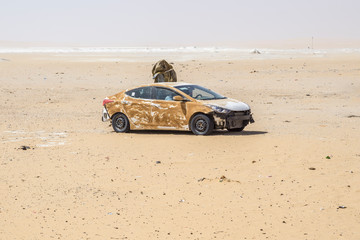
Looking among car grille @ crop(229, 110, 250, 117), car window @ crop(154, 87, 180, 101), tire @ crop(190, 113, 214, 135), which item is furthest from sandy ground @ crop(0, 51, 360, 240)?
car window @ crop(154, 87, 180, 101)

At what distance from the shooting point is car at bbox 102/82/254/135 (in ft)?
58.0

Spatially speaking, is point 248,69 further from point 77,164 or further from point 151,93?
point 77,164

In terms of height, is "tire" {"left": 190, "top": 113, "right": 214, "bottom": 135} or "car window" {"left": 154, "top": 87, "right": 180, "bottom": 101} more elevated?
"car window" {"left": 154, "top": 87, "right": 180, "bottom": 101}

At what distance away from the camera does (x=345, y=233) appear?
935cm

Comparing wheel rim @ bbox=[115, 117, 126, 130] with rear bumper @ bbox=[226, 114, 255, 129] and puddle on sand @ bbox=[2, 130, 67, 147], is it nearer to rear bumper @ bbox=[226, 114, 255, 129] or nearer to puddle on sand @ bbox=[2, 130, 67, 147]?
puddle on sand @ bbox=[2, 130, 67, 147]

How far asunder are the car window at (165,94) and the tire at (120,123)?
1080mm

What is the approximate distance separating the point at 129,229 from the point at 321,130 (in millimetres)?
10262

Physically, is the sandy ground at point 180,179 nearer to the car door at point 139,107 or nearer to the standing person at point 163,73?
the car door at point 139,107

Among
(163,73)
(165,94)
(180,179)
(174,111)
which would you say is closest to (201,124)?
(174,111)

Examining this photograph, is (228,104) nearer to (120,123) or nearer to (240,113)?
(240,113)

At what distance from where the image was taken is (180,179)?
13.0m

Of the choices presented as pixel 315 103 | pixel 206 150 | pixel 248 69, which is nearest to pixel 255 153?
pixel 206 150

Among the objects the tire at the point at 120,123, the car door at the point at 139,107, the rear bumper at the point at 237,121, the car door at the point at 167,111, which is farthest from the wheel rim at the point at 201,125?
the tire at the point at 120,123

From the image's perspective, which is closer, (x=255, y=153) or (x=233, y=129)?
(x=255, y=153)
